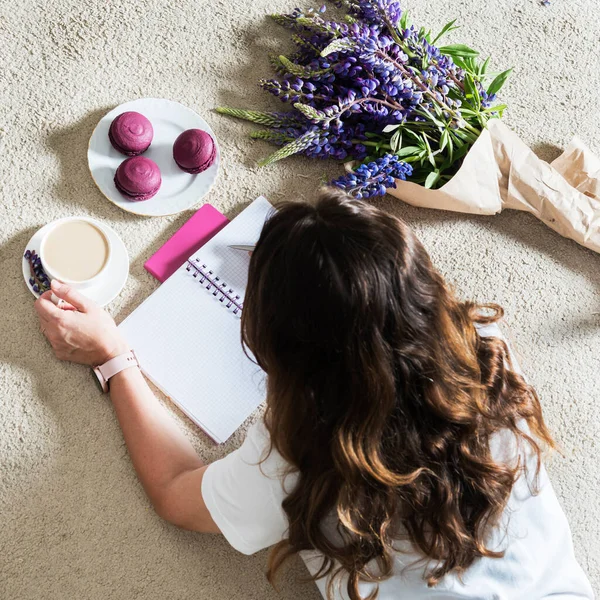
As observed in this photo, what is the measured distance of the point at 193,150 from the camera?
3.08ft

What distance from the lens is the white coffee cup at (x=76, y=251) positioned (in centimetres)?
89

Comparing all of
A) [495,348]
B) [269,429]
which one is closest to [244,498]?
[269,429]

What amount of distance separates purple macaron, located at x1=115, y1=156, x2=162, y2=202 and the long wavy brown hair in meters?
0.38

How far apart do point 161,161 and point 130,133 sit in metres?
0.06

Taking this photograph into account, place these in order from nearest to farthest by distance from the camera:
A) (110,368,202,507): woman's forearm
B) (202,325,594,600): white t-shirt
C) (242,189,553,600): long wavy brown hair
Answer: (242,189,553,600): long wavy brown hair → (202,325,594,600): white t-shirt → (110,368,202,507): woman's forearm

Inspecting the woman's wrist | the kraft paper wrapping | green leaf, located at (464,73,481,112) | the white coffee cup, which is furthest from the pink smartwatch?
green leaf, located at (464,73,481,112)

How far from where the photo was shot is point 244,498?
2.36 feet

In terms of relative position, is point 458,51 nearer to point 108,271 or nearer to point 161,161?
point 161,161

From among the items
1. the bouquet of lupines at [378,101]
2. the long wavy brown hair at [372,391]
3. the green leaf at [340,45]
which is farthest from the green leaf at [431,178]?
the long wavy brown hair at [372,391]

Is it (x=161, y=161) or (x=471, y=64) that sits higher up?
(x=471, y=64)

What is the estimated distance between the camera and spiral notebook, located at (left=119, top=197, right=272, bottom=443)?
0.92 m

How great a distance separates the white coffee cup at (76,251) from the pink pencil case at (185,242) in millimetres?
76

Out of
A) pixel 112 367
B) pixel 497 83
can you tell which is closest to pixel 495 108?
pixel 497 83

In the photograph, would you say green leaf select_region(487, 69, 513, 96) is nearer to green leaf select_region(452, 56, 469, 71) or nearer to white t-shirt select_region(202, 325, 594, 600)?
green leaf select_region(452, 56, 469, 71)
